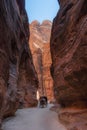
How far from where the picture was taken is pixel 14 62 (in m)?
16.7

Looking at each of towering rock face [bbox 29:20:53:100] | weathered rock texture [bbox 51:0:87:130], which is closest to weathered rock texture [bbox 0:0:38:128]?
weathered rock texture [bbox 51:0:87:130]

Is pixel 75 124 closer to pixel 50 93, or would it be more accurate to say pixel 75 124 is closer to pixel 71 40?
pixel 71 40

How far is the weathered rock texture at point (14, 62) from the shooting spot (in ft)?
36.0

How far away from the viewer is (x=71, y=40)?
38.7ft

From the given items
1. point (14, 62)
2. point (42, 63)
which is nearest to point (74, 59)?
point (14, 62)

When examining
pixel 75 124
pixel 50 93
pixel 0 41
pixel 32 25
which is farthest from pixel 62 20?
pixel 32 25

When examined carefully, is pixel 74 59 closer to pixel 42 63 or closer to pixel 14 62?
pixel 14 62

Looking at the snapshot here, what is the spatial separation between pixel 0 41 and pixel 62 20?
6.13m

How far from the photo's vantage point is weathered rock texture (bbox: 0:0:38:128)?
1097 centimetres

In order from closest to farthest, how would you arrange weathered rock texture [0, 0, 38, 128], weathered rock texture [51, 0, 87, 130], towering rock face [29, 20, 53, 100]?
weathered rock texture [51, 0, 87, 130]
weathered rock texture [0, 0, 38, 128]
towering rock face [29, 20, 53, 100]

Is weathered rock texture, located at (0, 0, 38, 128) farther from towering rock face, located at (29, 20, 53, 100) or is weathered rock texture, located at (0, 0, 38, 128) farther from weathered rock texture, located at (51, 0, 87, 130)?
towering rock face, located at (29, 20, 53, 100)

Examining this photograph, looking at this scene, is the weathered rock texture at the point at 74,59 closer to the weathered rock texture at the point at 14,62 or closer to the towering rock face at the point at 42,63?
the weathered rock texture at the point at 14,62

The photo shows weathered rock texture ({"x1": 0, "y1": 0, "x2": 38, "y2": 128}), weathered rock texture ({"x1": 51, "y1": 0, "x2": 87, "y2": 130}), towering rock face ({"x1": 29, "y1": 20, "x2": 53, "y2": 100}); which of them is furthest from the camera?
towering rock face ({"x1": 29, "y1": 20, "x2": 53, "y2": 100})

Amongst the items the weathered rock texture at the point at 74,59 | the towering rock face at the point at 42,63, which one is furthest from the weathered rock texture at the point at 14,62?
the towering rock face at the point at 42,63
